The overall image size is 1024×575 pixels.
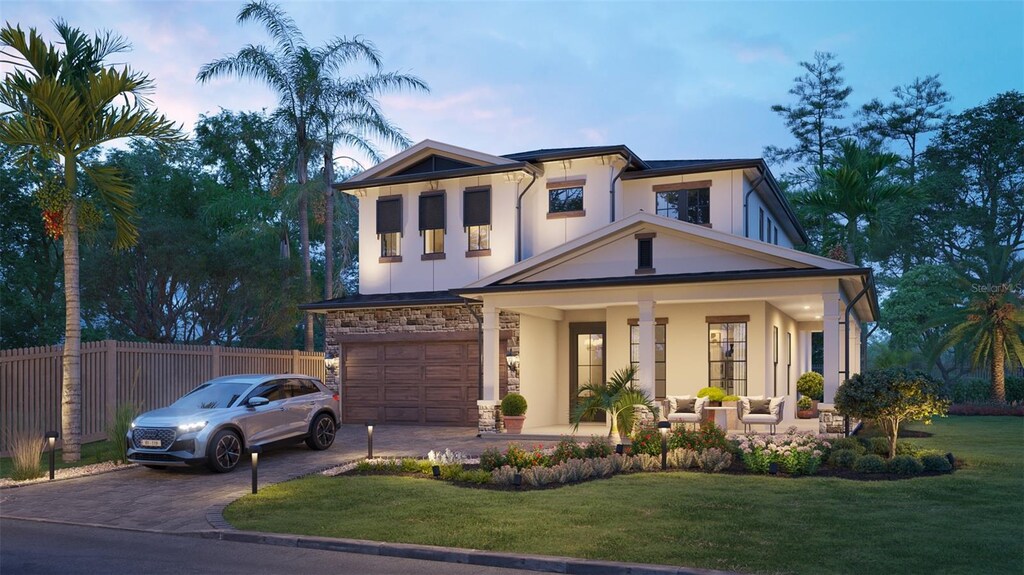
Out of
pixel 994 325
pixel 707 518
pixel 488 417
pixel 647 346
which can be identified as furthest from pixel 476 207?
pixel 994 325

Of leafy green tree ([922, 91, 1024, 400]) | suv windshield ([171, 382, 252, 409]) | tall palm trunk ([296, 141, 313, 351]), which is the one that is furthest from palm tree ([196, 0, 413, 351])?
leafy green tree ([922, 91, 1024, 400])

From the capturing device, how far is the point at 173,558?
30.4ft

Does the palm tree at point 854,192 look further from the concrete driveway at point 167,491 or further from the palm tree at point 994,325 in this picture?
the concrete driveway at point 167,491

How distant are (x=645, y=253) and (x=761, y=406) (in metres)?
4.11

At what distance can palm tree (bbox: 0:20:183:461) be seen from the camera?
51.9ft

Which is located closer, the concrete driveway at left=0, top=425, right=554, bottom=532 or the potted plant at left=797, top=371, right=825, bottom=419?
the concrete driveway at left=0, top=425, right=554, bottom=532

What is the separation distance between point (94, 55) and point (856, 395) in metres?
15.1

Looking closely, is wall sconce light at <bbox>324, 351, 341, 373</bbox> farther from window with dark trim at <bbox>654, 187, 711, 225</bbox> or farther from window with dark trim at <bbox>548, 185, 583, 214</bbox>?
window with dark trim at <bbox>654, 187, 711, 225</bbox>

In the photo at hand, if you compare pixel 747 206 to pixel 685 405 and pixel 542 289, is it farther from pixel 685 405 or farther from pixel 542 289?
pixel 542 289

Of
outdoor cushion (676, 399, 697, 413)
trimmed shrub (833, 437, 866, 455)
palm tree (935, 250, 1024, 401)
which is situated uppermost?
palm tree (935, 250, 1024, 401)

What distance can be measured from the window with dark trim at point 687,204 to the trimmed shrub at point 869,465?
10178mm

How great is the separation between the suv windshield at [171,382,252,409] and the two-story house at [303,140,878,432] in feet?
19.2

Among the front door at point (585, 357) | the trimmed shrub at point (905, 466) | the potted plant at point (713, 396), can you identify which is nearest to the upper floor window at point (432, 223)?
the front door at point (585, 357)

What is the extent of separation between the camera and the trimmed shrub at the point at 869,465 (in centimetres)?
1327
